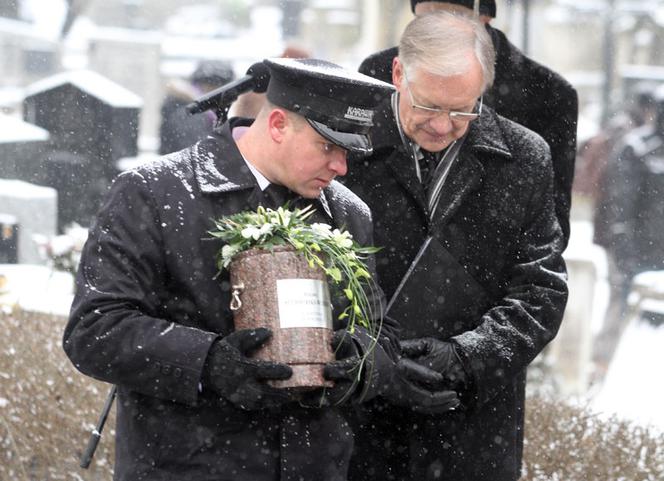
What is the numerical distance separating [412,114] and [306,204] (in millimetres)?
644

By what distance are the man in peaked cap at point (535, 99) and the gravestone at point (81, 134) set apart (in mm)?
7251

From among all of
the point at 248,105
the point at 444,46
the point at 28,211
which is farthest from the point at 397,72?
the point at 28,211

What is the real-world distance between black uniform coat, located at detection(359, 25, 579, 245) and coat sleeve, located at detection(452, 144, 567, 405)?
1.35 ft

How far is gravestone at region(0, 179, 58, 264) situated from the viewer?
9.45 meters

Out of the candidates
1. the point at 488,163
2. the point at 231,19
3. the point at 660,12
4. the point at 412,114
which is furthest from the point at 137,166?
the point at 231,19

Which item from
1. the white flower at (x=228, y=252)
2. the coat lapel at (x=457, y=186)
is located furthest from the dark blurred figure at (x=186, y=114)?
the white flower at (x=228, y=252)

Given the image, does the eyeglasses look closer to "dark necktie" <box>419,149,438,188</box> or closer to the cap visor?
"dark necktie" <box>419,149,438,188</box>

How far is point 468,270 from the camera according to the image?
416cm

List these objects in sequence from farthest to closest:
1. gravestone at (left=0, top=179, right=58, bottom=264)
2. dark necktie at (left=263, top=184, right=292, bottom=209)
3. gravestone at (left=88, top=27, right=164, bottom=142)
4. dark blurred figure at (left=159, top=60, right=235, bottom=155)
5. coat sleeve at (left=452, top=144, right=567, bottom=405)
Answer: gravestone at (left=88, top=27, right=164, bottom=142) → gravestone at (left=0, top=179, right=58, bottom=264) → dark blurred figure at (left=159, top=60, right=235, bottom=155) → coat sleeve at (left=452, top=144, right=567, bottom=405) → dark necktie at (left=263, top=184, right=292, bottom=209)

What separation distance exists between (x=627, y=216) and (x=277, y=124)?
9.13 metres

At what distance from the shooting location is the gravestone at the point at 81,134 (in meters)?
11.7

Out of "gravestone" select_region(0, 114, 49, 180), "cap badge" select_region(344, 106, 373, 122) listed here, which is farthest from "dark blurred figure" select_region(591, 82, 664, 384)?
"cap badge" select_region(344, 106, 373, 122)

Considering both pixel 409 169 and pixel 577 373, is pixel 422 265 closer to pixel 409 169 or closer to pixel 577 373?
pixel 409 169

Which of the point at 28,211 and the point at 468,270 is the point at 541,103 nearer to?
the point at 468,270
